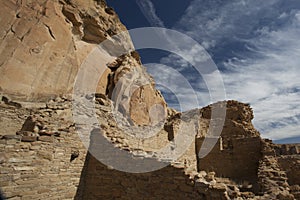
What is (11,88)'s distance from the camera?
920cm

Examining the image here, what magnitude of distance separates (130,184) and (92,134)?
1891 mm

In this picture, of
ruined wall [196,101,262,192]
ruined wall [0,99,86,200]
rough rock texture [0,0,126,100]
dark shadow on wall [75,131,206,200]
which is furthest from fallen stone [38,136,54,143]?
ruined wall [196,101,262,192]

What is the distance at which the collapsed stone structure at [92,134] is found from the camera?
15.8ft

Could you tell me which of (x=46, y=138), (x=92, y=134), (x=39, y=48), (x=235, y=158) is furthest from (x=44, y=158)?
(x=235, y=158)

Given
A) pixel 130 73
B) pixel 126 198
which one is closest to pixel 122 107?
pixel 130 73

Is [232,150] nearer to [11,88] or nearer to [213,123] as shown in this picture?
[213,123]

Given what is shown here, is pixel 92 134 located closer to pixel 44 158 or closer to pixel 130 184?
pixel 44 158

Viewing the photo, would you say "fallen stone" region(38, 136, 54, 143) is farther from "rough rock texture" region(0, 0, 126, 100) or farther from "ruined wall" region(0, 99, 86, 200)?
"rough rock texture" region(0, 0, 126, 100)

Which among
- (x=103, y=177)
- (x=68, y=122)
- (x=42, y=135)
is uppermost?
(x=68, y=122)

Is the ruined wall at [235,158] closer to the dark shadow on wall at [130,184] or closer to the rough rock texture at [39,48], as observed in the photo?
the dark shadow on wall at [130,184]

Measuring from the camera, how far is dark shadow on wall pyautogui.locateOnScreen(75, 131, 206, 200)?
Result: 4625mm

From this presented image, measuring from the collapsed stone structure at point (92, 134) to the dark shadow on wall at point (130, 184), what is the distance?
0.02 meters

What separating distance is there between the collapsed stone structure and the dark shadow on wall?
0.02 m

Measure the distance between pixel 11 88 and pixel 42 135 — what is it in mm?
5356
